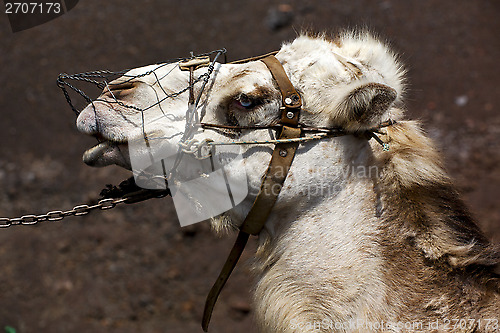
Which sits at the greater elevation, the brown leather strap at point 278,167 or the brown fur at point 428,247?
the brown leather strap at point 278,167

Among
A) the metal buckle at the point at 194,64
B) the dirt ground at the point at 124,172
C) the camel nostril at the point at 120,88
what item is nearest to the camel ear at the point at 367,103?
the metal buckle at the point at 194,64

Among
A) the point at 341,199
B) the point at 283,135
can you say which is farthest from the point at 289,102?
the point at 341,199

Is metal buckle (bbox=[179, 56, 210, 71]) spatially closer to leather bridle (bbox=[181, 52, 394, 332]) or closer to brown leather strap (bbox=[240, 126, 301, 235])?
leather bridle (bbox=[181, 52, 394, 332])

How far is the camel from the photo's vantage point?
2.30m

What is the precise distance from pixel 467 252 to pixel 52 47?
800 centimetres

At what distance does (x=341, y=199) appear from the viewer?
7.94 feet

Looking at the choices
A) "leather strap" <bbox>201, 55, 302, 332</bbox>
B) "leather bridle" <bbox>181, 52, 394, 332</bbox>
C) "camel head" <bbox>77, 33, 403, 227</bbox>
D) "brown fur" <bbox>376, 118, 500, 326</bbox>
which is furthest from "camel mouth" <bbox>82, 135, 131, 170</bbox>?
"brown fur" <bbox>376, 118, 500, 326</bbox>

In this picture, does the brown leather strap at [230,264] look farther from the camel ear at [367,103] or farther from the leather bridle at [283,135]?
the camel ear at [367,103]

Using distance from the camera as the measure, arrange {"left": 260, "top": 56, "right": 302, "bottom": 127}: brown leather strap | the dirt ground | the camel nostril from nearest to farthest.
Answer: {"left": 260, "top": 56, "right": 302, "bottom": 127}: brown leather strap
the camel nostril
the dirt ground

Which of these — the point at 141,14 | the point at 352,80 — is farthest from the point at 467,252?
the point at 141,14

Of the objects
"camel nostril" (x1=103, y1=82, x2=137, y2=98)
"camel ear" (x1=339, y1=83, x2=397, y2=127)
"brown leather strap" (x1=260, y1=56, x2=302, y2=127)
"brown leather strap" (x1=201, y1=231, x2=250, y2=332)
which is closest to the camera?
"camel ear" (x1=339, y1=83, x2=397, y2=127)

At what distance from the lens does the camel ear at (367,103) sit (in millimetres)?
2242

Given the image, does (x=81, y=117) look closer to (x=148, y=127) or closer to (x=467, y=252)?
(x=148, y=127)

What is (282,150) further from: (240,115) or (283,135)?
(240,115)
